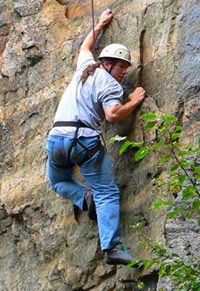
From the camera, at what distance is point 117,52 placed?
315 inches

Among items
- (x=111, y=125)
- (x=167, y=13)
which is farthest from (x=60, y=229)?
(x=167, y=13)

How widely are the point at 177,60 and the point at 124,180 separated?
1261mm

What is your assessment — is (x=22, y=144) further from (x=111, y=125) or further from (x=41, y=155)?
(x=111, y=125)

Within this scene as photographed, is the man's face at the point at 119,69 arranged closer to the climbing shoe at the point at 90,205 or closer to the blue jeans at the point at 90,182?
the blue jeans at the point at 90,182

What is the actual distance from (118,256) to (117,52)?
194 centimetres

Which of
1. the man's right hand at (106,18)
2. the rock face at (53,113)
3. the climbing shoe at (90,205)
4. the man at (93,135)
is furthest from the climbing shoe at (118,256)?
the man's right hand at (106,18)

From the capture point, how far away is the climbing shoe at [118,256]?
24.6 feet

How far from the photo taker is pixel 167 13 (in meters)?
8.24

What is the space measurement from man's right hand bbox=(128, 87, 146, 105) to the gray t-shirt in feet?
0.45

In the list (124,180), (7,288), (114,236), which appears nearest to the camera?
(114,236)

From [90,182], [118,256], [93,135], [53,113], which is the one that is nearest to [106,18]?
[53,113]

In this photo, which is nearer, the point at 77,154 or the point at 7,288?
the point at 77,154

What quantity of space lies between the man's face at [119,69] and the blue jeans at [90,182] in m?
0.66

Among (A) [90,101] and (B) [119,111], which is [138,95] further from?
(A) [90,101]
